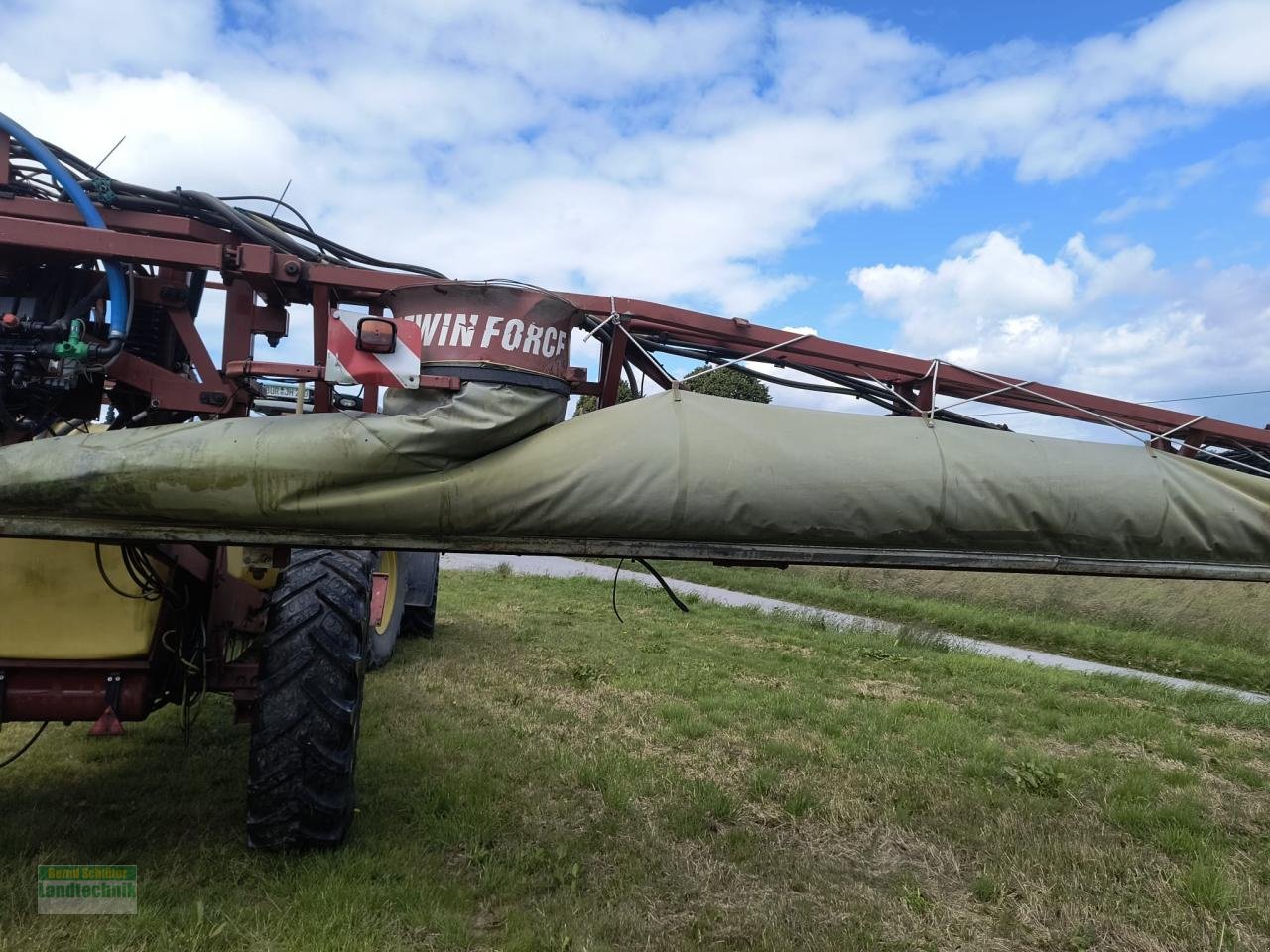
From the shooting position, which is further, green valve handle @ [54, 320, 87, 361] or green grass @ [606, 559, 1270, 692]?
green grass @ [606, 559, 1270, 692]

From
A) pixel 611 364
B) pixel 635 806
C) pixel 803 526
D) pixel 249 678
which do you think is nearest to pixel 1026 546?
pixel 803 526

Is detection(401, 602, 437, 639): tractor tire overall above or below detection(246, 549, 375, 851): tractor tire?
below

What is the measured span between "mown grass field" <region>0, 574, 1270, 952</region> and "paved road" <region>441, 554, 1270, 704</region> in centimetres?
140

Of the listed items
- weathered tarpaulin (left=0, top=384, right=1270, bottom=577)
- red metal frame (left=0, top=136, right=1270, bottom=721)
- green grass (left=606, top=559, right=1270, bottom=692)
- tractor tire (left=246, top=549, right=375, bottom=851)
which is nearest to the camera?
weathered tarpaulin (left=0, top=384, right=1270, bottom=577)

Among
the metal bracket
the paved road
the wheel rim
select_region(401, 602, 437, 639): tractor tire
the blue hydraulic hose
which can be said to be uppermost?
the blue hydraulic hose

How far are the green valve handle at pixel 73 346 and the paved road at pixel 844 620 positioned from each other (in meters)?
2.03

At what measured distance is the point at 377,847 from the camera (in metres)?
3.84

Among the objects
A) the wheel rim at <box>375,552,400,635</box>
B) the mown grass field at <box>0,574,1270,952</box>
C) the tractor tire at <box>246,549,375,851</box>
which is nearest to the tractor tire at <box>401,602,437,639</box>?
the wheel rim at <box>375,552,400,635</box>

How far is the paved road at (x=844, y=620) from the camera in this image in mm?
9641

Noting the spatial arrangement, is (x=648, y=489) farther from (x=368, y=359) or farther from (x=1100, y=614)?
(x=1100, y=614)

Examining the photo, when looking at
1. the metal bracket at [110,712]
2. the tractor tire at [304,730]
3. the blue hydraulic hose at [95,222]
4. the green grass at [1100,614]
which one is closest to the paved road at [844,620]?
the green grass at [1100,614]

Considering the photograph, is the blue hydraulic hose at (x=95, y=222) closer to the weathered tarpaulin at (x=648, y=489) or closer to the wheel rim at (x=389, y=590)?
the weathered tarpaulin at (x=648, y=489)

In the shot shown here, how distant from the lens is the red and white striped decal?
288 cm

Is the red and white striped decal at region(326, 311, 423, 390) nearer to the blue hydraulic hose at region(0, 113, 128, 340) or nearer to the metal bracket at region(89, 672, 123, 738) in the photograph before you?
the blue hydraulic hose at region(0, 113, 128, 340)
